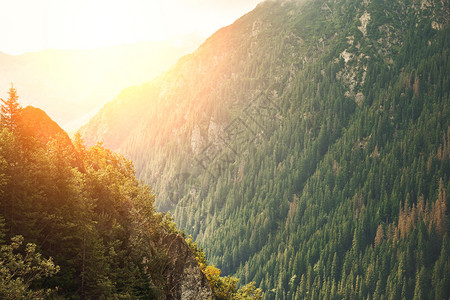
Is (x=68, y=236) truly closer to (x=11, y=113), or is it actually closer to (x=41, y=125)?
(x=11, y=113)

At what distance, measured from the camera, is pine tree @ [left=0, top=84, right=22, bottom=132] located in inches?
1517

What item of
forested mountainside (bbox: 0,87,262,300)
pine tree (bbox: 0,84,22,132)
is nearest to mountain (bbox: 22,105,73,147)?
forested mountainside (bbox: 0,87,262,300)

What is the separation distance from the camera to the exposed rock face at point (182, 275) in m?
47.9

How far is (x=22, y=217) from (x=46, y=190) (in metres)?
4.02

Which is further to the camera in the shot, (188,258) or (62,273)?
(188,258)

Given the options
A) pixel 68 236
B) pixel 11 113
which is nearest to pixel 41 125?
pixel 11 113

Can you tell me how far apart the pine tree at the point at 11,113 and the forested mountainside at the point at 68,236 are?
0.33 feet

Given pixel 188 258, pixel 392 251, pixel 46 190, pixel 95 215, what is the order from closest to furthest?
pixel 46 190 < pixel 95 215 < pixel 188 258 < pixel 392 251

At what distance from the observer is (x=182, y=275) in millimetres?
49156

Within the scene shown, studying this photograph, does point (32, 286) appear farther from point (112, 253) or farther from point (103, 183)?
point (103, 183)

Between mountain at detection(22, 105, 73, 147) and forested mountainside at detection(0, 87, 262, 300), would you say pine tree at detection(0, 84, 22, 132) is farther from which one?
mountain at detection(22, 105, 73, 147)

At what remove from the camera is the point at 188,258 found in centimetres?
5109

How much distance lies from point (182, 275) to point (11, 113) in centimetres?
3033

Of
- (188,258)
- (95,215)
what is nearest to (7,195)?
(95,215)
